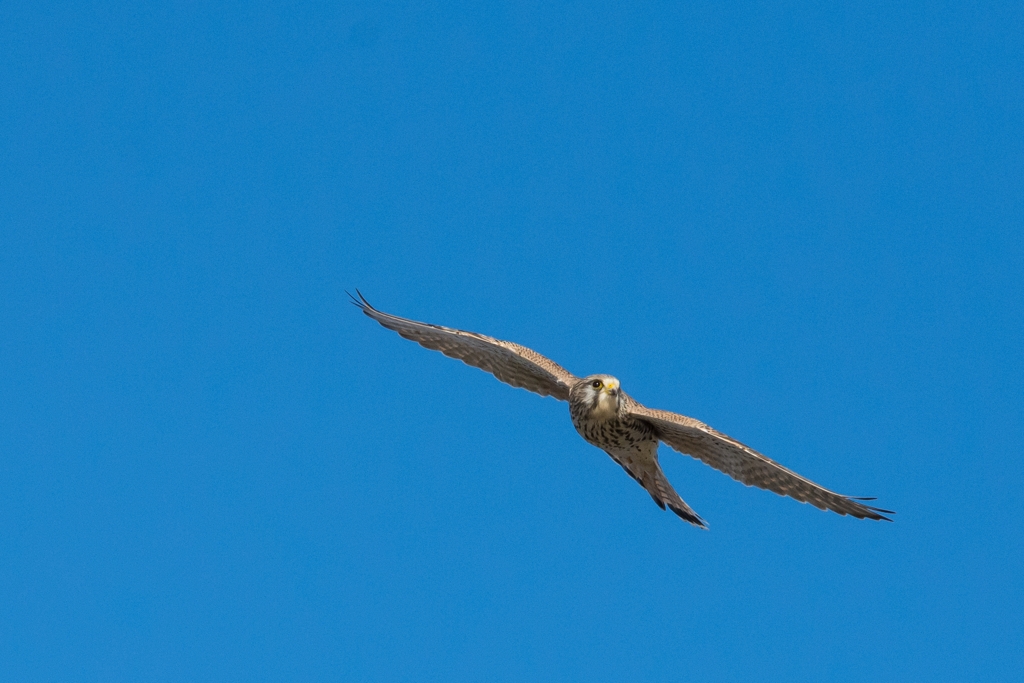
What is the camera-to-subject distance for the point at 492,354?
47.9 feet

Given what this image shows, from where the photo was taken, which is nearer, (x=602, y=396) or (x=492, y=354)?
(x=602, y=396)

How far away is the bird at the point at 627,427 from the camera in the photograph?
12664 mm

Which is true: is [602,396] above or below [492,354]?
below

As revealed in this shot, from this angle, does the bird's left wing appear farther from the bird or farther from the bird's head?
the bird's head

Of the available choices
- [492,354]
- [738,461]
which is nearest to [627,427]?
[738,461]

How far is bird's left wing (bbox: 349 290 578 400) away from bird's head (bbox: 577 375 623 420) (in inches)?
34.5

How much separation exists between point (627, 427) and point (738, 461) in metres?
1.18

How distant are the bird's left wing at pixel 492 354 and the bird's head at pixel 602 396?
0.88 m

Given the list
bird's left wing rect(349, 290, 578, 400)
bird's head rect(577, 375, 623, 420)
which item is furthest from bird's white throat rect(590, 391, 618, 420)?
bird's left wing rect(349, 290, 578, 400)

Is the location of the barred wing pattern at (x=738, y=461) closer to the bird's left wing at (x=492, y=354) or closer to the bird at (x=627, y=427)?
the bird at (x=627, y=427)

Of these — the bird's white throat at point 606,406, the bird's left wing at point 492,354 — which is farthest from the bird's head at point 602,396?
the bird's left wing at point 492,354

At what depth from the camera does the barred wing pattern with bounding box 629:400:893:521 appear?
12.5 metres

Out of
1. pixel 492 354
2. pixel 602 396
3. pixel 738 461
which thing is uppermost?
pixel 492 354

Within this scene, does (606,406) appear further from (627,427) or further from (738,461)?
(738,461)
